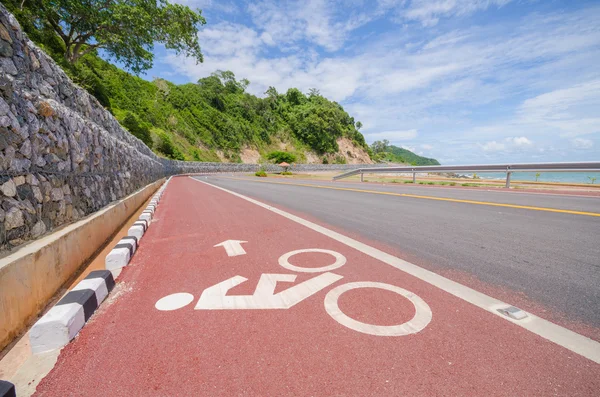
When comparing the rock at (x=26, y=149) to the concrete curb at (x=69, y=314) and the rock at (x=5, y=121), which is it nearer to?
the rock at (x=5, y=121)

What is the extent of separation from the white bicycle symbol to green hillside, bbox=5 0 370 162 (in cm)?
1840

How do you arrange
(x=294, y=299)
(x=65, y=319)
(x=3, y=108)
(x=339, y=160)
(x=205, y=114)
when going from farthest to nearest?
1. (x=339, y=160)
2. (x=205, y=114)
3. (x=3, y=108)
4. (x=294, y=299)
5. (x=65, y=319)

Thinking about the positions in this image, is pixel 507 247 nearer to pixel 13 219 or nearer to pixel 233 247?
pixel 233 247

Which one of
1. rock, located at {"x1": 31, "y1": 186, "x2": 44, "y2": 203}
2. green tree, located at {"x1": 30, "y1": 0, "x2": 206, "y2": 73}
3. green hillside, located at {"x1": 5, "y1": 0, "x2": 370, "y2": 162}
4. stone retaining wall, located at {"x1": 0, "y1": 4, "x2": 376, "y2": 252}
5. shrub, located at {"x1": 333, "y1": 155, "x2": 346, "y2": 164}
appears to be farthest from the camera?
shrub, located at {"x1": 333, "y1": 155, "x2": 346, "y2": 164}

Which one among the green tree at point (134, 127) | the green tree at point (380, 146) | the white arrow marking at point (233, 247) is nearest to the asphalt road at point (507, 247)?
the white arrow marking at point (233, 247)

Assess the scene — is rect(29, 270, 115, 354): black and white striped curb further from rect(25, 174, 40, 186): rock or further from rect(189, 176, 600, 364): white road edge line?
rect(189, 176, 600, 364): white road edge line

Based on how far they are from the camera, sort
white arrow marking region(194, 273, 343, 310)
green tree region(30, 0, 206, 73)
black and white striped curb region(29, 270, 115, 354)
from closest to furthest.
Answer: black and white striped curb region(29, 270, 115, 354) < white arrow marking region(194, 273, 343, 310) < green tree region(30, 0, 206, 73)

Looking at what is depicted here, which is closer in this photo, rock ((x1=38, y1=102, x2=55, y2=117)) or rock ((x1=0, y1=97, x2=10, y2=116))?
rock ((x1=0, y1=97, x2=10, y2=116))

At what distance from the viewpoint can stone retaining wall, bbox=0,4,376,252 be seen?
255 centimetres

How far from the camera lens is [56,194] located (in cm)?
339

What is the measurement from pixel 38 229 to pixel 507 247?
5375 millimetres

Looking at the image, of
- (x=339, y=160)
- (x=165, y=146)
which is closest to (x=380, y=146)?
(x=339, y=160)

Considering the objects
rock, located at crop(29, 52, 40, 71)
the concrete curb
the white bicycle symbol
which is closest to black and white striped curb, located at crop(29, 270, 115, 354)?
the concrete curb

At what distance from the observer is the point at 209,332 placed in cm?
190
